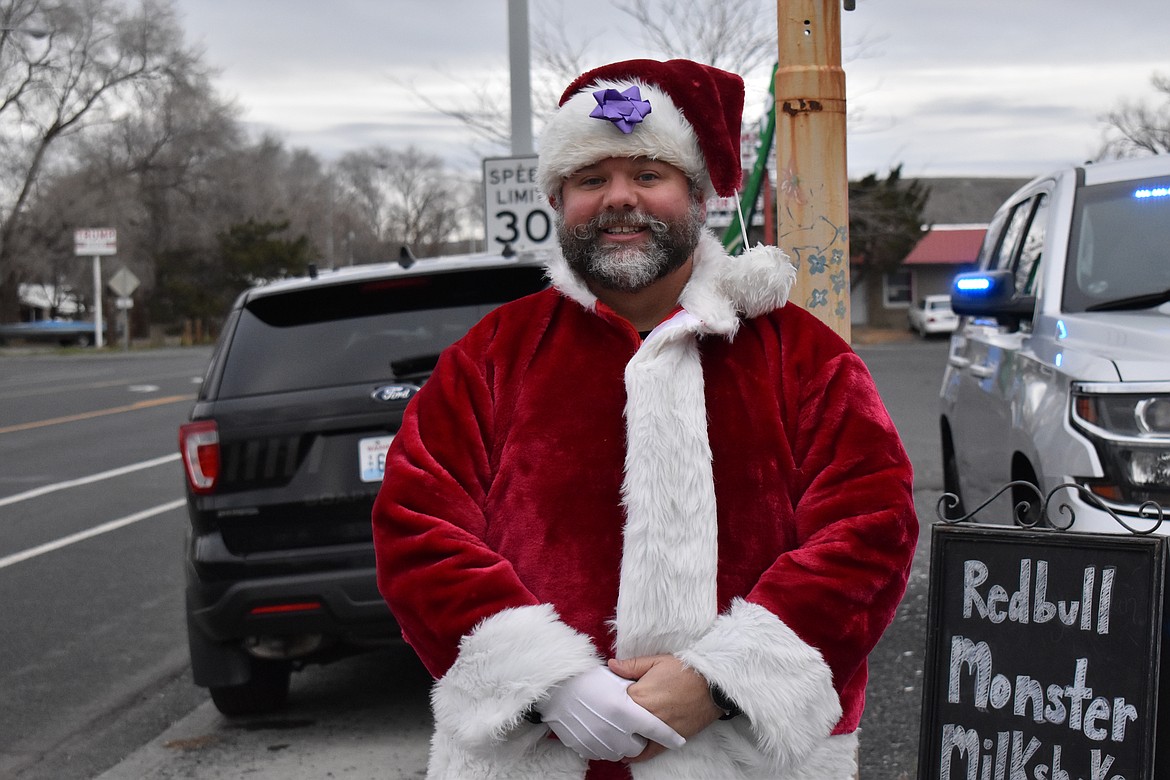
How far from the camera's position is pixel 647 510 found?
2.10 meters

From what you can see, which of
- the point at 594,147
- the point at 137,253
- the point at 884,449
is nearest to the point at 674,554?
the point at 884,449

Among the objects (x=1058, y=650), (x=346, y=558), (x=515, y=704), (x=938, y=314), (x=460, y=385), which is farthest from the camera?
(x=938, y=314)

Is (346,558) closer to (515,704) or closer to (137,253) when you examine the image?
(515,704)

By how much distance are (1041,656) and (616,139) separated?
5.23ft

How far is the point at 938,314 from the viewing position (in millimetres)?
44062

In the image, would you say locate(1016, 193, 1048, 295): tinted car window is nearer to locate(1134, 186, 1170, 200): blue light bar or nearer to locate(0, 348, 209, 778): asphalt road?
locate(1134, 186, 1170, 200): blue light bar

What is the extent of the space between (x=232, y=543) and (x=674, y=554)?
10.5 feet

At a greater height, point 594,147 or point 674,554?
point 594,147

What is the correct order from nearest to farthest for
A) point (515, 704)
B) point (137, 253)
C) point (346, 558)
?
point (515, 704)
point (346, 558)
point (137, 253)

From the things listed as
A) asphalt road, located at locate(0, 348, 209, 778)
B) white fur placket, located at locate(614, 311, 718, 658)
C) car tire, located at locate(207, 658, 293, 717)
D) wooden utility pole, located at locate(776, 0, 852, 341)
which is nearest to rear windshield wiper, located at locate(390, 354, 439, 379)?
car tire, located at locate(207, 658, 293, 717)

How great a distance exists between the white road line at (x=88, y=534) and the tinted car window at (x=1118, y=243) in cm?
625

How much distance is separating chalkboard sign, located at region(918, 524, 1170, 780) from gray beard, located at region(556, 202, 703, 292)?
1.17 m

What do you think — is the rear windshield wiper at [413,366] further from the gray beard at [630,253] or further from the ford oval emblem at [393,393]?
the gray beard at [630,253]

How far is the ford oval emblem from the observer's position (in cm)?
490
